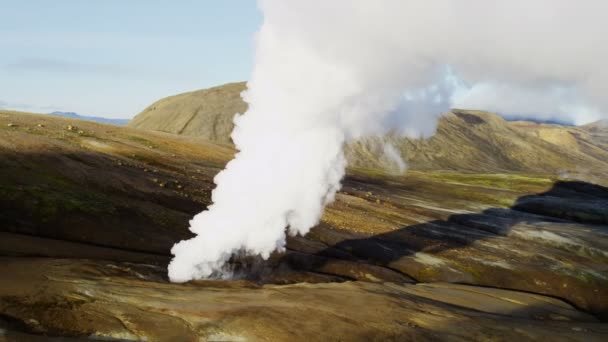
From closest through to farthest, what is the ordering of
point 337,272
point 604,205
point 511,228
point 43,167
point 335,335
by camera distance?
point 335,335, point 337,272, point 43,167, point 511,228, point 604,205

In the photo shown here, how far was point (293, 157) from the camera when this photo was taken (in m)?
43.8

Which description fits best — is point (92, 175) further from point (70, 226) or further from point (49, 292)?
point (49, 292)

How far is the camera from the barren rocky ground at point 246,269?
2862 centimetres

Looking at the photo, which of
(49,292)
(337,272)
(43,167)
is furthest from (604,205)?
(49,292)

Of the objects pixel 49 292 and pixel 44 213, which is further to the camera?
pixel 44 213

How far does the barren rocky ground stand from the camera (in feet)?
93.9

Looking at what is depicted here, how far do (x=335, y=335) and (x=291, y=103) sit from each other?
20.0 metres

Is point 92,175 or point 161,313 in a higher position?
point 92,175

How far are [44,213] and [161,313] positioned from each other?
70.0 ft

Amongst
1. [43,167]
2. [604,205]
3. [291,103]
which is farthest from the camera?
[604,205]

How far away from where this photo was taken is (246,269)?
149 ft

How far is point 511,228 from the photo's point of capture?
322 ft

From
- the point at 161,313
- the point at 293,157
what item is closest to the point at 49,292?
the point at 161,313

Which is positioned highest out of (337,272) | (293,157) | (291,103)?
(291,103)
